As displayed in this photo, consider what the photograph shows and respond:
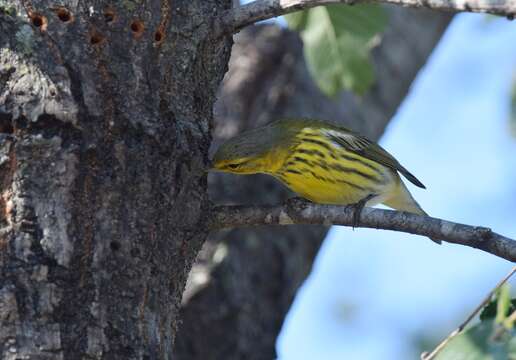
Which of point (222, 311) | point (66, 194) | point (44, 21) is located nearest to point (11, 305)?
point (66, 194)

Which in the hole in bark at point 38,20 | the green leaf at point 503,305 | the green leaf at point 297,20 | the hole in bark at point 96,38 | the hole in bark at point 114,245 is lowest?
the green leaf at point 503,305

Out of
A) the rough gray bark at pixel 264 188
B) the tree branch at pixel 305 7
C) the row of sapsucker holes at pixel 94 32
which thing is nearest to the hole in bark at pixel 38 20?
the row of sapsucker holes at pixel 94 32

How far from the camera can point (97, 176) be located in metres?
2.87

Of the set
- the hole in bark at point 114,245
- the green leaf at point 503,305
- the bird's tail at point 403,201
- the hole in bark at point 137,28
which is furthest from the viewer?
the bird's tail at point 403,201

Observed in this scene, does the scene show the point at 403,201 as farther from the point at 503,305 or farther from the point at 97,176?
the point at 503,305

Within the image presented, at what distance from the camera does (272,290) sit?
17.5 ft

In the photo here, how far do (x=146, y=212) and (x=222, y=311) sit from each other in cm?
225

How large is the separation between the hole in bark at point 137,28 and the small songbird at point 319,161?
142 centimetres

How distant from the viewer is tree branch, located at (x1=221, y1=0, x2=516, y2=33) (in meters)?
2.58

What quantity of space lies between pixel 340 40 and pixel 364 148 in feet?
2.37

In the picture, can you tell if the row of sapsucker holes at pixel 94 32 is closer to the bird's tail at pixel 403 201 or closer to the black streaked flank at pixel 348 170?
the black streaked flank at pixel 348 170

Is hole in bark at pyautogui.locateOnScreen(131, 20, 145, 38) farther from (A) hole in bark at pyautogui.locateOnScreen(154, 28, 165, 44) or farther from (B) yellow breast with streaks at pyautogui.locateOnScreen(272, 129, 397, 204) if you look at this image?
(B) yellow breast with streaks at pyautogui.locateOnScreen(272, 129, 397, 204)

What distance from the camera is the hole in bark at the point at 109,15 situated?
3.08 meters

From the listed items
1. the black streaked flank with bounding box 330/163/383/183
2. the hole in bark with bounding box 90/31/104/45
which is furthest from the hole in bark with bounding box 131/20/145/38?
the black streaked flank with bounding box 330/163/383/183
